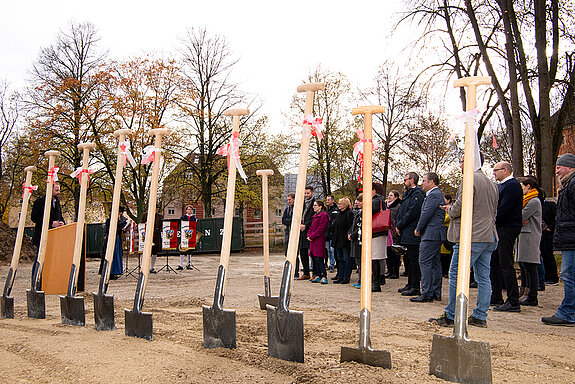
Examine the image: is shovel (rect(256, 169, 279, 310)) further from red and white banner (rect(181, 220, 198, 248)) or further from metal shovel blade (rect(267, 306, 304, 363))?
red and white banner (rect(181, 220, 198, 248))

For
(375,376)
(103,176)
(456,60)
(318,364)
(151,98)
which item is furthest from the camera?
(103,176)

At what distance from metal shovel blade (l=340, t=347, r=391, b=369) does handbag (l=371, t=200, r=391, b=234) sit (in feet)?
14.1

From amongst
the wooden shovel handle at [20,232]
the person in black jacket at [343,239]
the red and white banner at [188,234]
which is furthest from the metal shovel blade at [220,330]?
the red and white banner at [188,234]

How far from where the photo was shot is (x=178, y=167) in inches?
1029

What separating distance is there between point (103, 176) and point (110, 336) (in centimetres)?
2305

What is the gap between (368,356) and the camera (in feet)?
10.3

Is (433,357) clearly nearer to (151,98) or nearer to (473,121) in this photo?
(473,121)

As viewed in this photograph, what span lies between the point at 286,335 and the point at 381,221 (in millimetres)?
4336

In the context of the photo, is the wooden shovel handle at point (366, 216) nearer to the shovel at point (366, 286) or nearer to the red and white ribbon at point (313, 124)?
the shovel at point (366, 286)

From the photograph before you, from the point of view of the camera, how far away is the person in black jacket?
29.5ft

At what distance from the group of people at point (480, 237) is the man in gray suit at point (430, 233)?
13 mm

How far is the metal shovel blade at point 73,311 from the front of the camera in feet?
15.7

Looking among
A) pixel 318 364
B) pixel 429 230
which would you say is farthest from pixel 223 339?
pixel 429 230

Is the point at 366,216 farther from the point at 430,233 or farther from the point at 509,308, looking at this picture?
the point at 509,308
